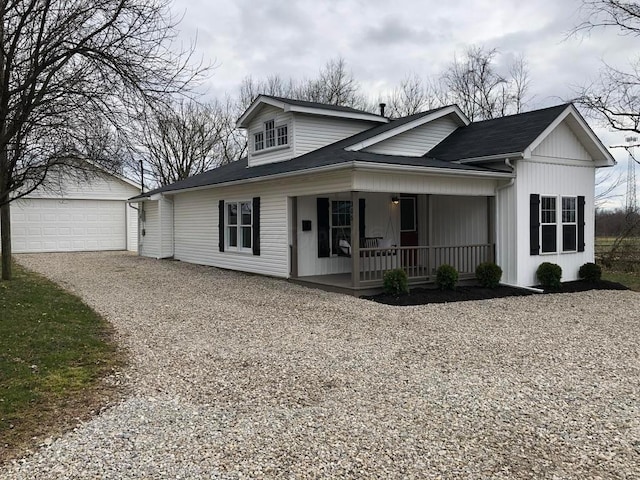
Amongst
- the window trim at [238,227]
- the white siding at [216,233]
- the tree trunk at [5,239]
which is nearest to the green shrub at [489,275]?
the white siding at [216,233]

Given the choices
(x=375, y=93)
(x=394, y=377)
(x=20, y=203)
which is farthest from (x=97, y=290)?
(x=375, y=93)

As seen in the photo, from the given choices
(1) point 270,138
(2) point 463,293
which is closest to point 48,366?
(2) point 463,293

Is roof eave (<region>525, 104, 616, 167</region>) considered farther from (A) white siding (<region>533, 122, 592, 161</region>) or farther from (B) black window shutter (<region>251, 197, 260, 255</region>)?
(B) black window shutter (<region>251, 197, 260, 255</region>)

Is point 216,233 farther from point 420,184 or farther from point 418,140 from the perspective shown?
point 420,184

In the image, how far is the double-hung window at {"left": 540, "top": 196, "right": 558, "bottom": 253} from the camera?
1223 centimetres

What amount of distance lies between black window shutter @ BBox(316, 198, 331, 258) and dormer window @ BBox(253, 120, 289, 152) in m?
2.40

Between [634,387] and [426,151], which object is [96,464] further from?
[426,151]

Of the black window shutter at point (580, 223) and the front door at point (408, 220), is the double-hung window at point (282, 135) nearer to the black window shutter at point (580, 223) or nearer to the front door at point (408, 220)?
the front door at point (408, 220)

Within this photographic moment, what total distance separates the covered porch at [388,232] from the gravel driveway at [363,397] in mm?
3167

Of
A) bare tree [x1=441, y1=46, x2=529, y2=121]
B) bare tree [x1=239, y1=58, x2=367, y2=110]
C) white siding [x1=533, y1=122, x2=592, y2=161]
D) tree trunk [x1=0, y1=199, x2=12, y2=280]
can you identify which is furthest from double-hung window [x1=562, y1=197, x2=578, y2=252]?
bare tree [x1=239, y1=58, x2=367, y2=110]

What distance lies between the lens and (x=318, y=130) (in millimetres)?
14273

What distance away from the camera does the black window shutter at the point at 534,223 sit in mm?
11844

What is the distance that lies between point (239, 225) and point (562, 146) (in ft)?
27.7

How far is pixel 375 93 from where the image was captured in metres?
32.2
